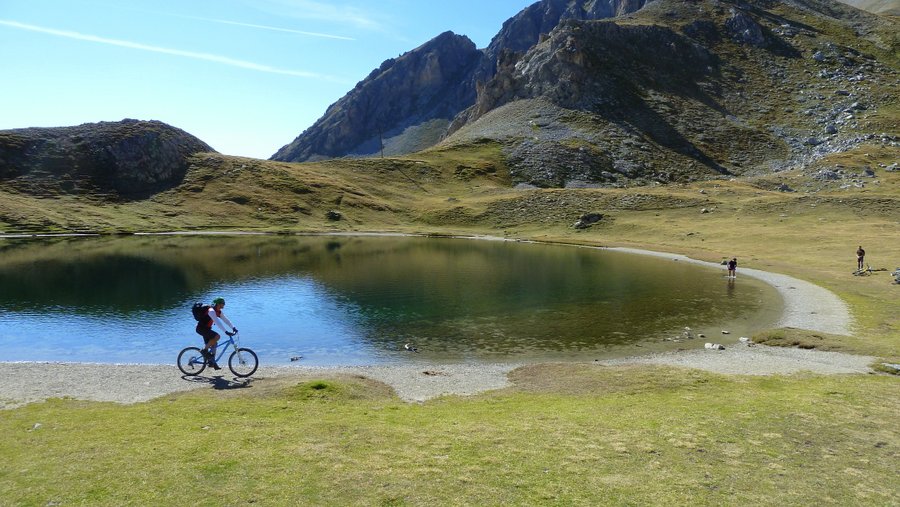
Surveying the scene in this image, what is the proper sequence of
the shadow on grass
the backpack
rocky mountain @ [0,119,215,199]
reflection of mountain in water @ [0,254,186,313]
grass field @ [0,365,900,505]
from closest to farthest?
grass field @ [0,365,900,505]
the shadow on grass
the backpack
reflection of mountain in water @ [0,254,186,313]
rocky mountain @ [0,119,215,199]

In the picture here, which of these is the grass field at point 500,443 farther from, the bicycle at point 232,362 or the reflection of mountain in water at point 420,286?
the reflection of mountain in water at point 420,286

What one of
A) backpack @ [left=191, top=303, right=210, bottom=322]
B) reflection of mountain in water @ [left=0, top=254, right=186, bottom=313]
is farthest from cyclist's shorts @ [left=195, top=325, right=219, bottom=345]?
reflection of mountain in water @ [left=0, top=254, right=186, bottom=313]

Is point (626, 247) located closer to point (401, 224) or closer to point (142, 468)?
point (401, 224)

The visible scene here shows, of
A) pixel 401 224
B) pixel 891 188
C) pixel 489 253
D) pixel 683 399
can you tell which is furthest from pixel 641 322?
pixel 891 188

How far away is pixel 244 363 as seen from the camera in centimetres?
3028

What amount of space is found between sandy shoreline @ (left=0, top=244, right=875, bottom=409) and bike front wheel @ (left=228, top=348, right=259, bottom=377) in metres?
0.68

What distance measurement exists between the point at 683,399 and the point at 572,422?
6.83 metres

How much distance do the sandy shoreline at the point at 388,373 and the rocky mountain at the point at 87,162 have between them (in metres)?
173

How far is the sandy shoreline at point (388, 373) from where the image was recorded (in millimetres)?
26531

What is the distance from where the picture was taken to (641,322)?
157 ft

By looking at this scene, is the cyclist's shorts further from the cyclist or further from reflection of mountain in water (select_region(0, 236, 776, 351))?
reflection of mountain in water (select_region(0, 236, 776, 351))

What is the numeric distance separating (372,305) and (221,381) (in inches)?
1029

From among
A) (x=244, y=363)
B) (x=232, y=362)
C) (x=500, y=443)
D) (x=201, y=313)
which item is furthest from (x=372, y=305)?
(x=500, y=443)

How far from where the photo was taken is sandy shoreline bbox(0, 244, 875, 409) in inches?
1045
